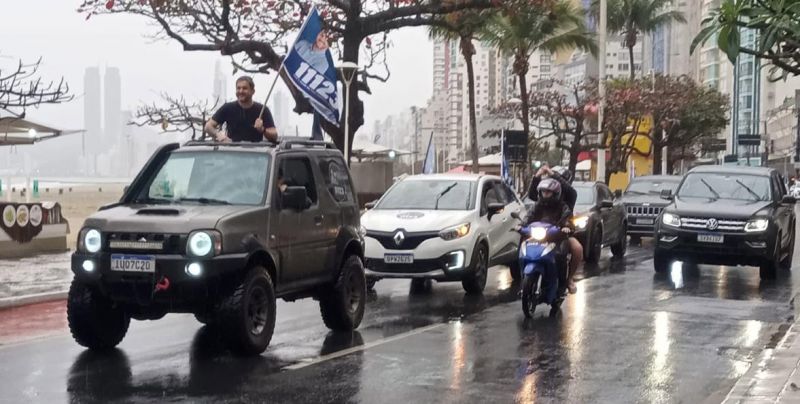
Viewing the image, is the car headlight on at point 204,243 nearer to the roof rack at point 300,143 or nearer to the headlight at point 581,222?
the roof rack at point 300,143

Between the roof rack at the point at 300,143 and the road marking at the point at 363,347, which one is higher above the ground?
the roof rack at the point at 300,143

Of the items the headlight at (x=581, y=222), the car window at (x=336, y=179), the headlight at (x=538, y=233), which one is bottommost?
the headlight at (x=581, y=222)

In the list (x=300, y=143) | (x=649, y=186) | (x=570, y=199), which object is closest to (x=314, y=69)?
(x=570, y=199)

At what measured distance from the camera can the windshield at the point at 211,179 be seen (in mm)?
9445

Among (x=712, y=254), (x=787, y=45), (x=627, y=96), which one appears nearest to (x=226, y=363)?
(x=787, y=45)

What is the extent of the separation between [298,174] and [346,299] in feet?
4.82

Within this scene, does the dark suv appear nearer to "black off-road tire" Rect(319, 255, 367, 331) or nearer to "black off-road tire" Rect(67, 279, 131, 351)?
"black off-road tire" Rect(319, 255, 367, 331)

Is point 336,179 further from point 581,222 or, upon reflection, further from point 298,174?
point 581,222

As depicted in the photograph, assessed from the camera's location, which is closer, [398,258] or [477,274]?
[398,258]

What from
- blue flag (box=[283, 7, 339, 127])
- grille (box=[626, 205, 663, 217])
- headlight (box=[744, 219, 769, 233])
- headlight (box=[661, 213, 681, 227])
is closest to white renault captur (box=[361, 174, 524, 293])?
blue flag (box=[283, 7, 339, 127])

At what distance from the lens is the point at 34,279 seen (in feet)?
49.3

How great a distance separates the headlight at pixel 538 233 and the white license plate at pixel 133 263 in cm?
519

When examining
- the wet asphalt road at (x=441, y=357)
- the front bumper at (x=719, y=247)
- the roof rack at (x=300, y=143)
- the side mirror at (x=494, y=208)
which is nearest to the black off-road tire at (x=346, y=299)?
the wet asphalt road at (x=441, y=357)

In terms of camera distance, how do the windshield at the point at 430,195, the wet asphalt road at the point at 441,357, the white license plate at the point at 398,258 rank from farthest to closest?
the windshield at the point at 430,195, the white license plate at the point at 398,258, the wet asphalt road at the point at 441,357
